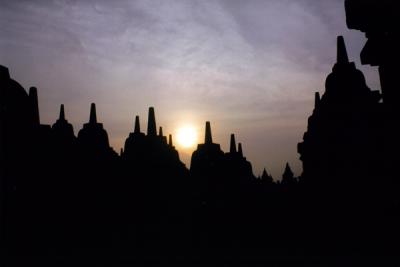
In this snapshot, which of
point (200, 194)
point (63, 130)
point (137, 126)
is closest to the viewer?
point (63, 130)

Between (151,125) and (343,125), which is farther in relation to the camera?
(151,125)

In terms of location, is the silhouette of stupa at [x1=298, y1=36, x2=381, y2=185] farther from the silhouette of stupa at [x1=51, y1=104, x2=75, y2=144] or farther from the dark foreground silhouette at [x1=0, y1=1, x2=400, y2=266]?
the silhouette of stupa at [x1=51, y1=104, x2=75, y2=144]

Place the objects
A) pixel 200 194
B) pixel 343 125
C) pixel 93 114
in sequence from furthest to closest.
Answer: pixel 200 194 → pixel 93 114 → pixel 343 125

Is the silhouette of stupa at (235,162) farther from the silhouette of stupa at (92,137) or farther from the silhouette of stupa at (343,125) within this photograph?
the silhouette of stupa at (343,125)

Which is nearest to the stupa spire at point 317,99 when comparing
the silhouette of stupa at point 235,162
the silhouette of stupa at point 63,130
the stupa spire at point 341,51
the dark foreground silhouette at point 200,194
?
the dark foreground silhouette at point 200,194

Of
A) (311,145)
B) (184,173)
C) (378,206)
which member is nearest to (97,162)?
(184,173)

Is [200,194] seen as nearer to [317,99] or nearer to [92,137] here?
[92,137]

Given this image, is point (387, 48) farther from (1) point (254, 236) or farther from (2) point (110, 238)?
(2) point (110, 238)

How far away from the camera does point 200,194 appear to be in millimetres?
23797

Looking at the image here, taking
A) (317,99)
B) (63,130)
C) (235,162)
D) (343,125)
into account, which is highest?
(317,99)

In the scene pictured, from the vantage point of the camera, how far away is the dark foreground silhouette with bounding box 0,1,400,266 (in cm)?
855

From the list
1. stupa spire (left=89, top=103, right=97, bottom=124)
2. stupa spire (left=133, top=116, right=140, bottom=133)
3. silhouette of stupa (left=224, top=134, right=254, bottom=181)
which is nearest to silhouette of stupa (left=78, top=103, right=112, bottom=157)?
stupa spire (left=89, top=103, right=97, bottom=124)

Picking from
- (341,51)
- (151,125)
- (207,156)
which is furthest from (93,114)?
(341,51)

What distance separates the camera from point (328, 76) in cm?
1466
